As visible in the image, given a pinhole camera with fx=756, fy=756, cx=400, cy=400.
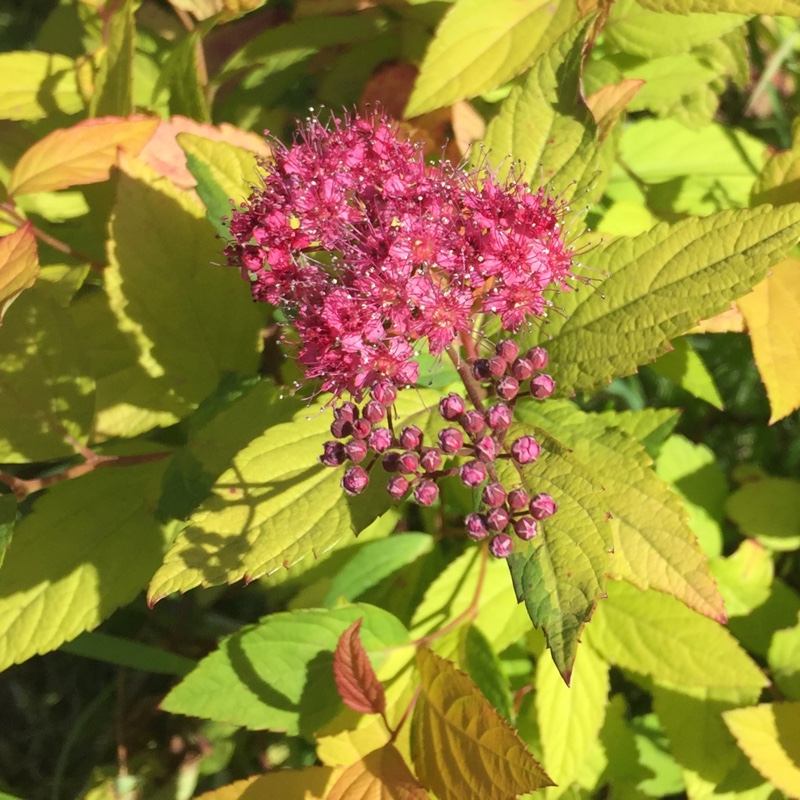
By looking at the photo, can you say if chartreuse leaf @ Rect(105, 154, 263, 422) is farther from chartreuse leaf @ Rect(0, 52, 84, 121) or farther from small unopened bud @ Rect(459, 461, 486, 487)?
small unopened bud @ Rect(459, 461, 486, 487)

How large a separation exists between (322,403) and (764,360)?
3.00 feet

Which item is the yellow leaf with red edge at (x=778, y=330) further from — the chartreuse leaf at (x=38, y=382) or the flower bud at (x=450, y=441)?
the chartreuse leaf at (x=38, y=382)

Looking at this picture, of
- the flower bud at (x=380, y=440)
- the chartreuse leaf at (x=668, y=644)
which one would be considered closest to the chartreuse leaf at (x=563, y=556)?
the flower bud at (x=380, y=440)

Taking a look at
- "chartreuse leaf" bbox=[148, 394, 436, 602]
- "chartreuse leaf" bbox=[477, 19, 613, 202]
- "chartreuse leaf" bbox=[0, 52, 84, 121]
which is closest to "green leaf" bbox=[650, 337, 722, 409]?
"chartreuse leaf" bbox=[477, 19, 613, 202]

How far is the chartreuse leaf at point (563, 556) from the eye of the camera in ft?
3.66

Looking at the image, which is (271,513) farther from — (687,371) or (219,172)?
(687,371)

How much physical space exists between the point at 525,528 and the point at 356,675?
0.44 meters

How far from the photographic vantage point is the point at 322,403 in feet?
4.82

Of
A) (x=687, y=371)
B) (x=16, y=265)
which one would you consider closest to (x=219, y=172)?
(x=16, y=265)

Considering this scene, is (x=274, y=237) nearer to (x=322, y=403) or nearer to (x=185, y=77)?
(x=322, y=403)

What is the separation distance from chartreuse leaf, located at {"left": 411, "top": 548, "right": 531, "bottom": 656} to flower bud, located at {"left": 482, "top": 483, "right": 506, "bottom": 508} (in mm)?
563

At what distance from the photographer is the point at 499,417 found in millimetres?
1255

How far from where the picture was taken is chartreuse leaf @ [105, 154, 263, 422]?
5.31 ft

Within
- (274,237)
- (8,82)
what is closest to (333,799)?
(274,237)
